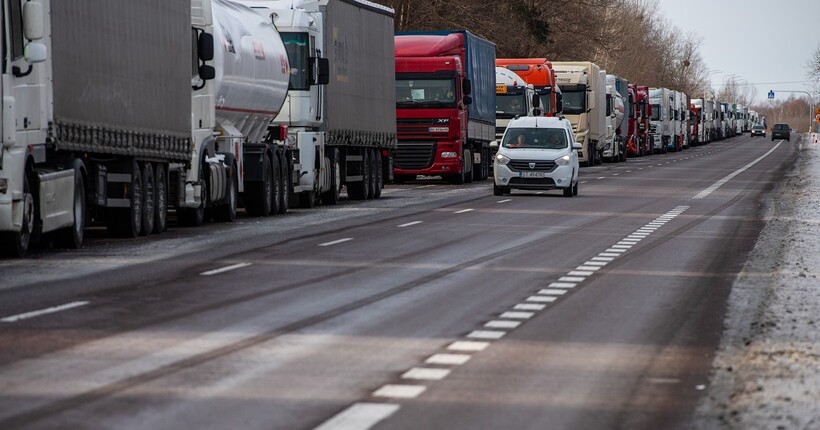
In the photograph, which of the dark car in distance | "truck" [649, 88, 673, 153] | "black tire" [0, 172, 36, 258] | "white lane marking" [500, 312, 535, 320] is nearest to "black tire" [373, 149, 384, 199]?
"black tire" [0, 172, 36, 258]

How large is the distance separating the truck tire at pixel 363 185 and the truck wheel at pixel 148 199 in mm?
13294

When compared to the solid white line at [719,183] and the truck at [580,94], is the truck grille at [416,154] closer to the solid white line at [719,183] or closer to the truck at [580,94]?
the solid white line at [719,183]

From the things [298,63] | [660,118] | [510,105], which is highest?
[298,63]

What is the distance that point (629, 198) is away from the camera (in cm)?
3912

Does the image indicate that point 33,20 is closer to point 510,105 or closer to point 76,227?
point 76,227

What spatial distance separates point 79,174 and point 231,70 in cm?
715

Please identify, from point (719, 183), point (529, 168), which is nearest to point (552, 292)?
point (529, 168)

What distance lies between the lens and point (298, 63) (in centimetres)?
3378

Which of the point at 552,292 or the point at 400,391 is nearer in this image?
the point at 400,391

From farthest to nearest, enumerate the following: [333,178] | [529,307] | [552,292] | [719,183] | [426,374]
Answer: [719,183], [333,178], [552,292], [529,307], [426,374]

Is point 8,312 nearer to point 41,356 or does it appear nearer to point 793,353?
point 41,356

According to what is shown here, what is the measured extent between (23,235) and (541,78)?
41669mm

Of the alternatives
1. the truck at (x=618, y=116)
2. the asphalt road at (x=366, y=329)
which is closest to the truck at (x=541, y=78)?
the truck at (x=618, y=116)

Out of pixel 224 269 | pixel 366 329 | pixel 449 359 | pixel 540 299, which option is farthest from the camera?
pixel 224 269
